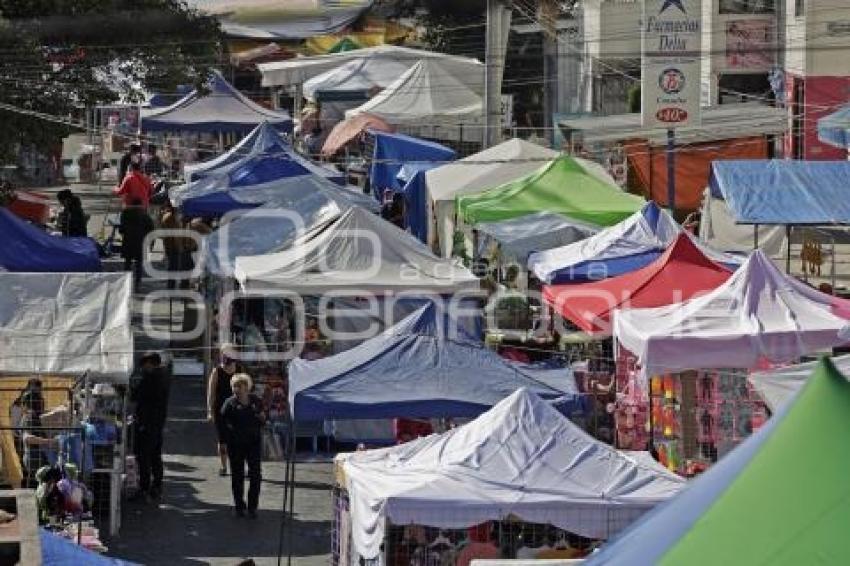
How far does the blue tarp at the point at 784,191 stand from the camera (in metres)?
23.9

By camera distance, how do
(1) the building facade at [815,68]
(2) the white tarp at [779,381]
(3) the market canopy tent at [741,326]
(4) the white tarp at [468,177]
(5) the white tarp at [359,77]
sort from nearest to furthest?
(2) the white tarp at [779,381] → (3) the market canopy tent at [741,326] → (4) the white tarp at [468,177] → (1) the building facade at [815,68] → (5) the white tarp at [359,77]

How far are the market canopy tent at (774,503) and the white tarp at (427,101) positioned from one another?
2962cm

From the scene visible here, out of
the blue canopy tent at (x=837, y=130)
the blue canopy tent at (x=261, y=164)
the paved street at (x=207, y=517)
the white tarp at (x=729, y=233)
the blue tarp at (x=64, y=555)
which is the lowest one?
the paved street at (x=207, y=517)

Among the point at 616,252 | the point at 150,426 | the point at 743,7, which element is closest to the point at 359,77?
the point at 743,7

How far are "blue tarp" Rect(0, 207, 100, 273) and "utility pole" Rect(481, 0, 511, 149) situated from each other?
436 inches

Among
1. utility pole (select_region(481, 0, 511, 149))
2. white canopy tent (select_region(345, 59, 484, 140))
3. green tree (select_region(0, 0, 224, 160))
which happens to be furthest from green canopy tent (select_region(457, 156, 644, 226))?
white canopy tent (select_region(345, 59, 484, 140))

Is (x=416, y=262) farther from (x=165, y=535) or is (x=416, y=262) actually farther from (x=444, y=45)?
(x=444, y=45)

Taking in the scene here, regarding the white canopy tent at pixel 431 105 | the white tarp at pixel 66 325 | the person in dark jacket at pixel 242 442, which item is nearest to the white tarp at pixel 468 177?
the white canopy tent at pixel 431 105

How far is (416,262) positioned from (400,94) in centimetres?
1850

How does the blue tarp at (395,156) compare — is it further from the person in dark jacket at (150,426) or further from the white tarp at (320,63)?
the person in dark jacket at (150,426)

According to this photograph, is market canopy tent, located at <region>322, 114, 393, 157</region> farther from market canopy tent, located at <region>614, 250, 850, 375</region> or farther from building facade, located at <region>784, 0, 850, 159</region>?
market canopy tent, located at <region>614, 250, 850, 375</region>

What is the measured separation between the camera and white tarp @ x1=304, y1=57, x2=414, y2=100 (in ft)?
144

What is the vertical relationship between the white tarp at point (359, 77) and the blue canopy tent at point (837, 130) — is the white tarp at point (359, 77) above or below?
above

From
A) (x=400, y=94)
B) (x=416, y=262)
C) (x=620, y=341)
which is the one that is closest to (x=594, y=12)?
(x=400, y=94)
